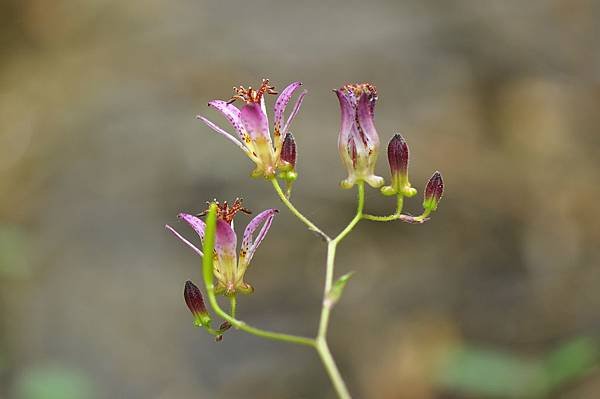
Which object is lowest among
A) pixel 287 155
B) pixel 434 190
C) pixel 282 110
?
pixel 434 190

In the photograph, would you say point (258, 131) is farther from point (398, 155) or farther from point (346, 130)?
point (398, 155)

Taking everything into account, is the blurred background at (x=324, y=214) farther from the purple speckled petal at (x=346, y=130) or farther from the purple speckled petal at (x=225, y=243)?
the purple speckled petal at (x=225, y=243)

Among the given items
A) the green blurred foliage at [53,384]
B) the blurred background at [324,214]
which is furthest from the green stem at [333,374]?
the green blurred foliage at [53,384]

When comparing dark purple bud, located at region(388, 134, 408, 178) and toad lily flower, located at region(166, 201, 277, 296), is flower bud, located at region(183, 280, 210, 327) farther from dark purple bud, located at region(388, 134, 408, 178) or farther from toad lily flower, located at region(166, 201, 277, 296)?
dark purple bud, located at region(388, 134, 408, 178)

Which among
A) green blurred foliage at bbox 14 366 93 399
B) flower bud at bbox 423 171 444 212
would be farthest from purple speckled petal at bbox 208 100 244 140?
green blurred foliage at bbox 14 366 93 399

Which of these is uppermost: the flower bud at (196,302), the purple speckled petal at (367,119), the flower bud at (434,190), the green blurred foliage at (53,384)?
the purple speckled petal at (367,119)

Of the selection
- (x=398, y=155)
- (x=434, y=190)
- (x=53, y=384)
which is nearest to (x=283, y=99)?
(x=398, y=155)

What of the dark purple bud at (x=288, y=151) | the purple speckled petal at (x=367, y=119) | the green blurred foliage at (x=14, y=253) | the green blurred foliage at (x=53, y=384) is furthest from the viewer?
the green blurred foliage at (x=14, y=253)
